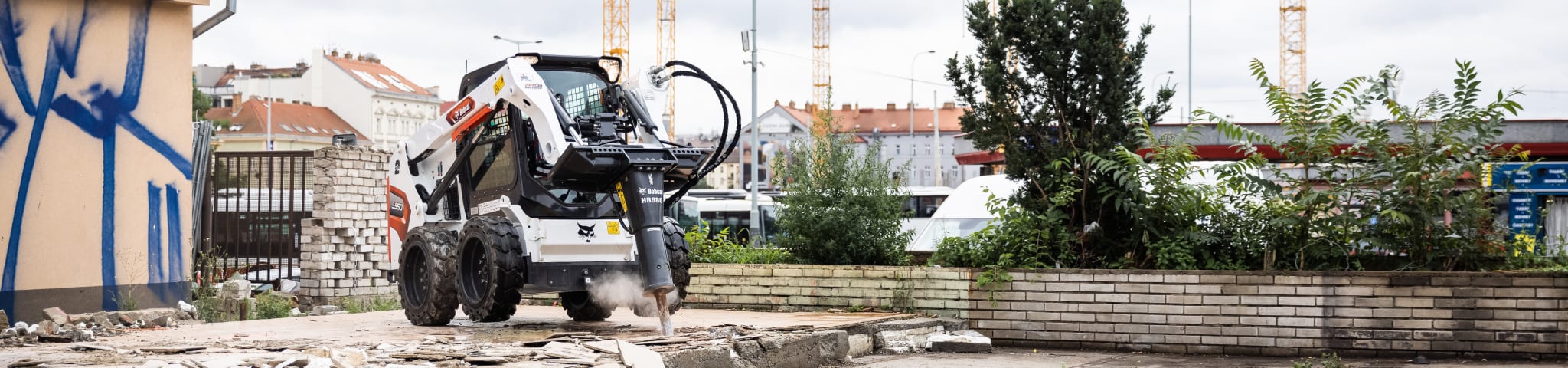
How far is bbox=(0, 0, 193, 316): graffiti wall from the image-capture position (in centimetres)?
1066

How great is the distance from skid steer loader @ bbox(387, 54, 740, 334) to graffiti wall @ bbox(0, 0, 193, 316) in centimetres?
268

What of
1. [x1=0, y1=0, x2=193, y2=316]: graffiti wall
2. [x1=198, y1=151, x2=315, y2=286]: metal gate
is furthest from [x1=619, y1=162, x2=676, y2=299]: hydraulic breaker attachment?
[x1=198, y1=151, x2=315, y2=286]: metal gate

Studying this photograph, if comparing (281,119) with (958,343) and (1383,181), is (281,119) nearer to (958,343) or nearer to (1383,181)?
(958,343)

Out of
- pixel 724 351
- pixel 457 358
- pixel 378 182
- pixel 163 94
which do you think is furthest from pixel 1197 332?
pixel 378 182

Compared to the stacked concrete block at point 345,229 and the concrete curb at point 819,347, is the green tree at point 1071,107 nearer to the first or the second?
the concrete curb at point 819,347

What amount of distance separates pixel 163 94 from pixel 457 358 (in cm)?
570

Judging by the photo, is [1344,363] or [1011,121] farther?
[1011,121]

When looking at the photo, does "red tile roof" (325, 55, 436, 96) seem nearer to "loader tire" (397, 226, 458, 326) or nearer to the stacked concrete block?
the stacked concrete block

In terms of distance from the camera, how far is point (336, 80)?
82.1m

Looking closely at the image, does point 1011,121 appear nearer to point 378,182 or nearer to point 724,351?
point 724,351

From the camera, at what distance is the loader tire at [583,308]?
424 inches

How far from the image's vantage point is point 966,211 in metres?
18.1

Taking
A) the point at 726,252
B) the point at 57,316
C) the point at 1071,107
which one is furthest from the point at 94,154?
the point at 1071,107

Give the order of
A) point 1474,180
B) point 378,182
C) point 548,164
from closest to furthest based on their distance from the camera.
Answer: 1. point 548,164
2. point 1474,180
3. point 378,182
